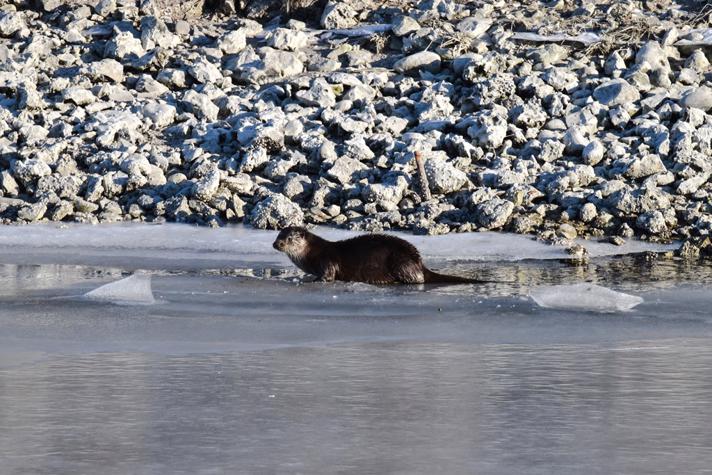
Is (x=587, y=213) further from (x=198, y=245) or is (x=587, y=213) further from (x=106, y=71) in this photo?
(x=106, y=71)

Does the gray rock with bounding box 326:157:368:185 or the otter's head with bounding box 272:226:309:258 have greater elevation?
the gray rock with bounding box 326:157:368:185

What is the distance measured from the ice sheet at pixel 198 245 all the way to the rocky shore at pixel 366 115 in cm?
29

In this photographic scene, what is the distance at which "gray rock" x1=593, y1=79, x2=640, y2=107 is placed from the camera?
15.4m

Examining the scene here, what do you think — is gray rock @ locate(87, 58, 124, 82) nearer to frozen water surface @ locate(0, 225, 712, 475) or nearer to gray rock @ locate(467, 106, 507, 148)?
gray rock @ locate(467, 106, 507, 148)

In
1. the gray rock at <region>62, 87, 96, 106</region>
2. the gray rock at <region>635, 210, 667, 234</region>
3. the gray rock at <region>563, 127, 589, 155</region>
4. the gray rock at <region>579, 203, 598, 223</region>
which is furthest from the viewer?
the gray rock at <region>62, 87, 96, 106</region>

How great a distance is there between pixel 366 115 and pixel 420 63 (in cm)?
165

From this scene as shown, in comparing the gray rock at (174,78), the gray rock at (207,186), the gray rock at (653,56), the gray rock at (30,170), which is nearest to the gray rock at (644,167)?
the gray rock at (653,56)

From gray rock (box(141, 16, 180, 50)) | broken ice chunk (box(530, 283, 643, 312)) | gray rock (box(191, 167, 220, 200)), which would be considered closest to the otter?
broken ice chunk (box(530, 283, 643, 312))

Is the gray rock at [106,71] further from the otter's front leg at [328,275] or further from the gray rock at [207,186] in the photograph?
the otter's front leg at [328,275]

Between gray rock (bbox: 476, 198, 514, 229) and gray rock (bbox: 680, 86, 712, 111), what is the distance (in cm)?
324

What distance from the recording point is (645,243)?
12.8 meters

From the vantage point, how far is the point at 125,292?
31.4ft

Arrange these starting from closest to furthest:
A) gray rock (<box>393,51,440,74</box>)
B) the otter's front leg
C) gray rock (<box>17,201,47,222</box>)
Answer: the otter's front leg, gray rock (<box>17,201,47,222</box>), gray rock (<box>393,51,440,74</box>)

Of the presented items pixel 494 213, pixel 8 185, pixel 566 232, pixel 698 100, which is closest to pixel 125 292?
pixel 494 213
